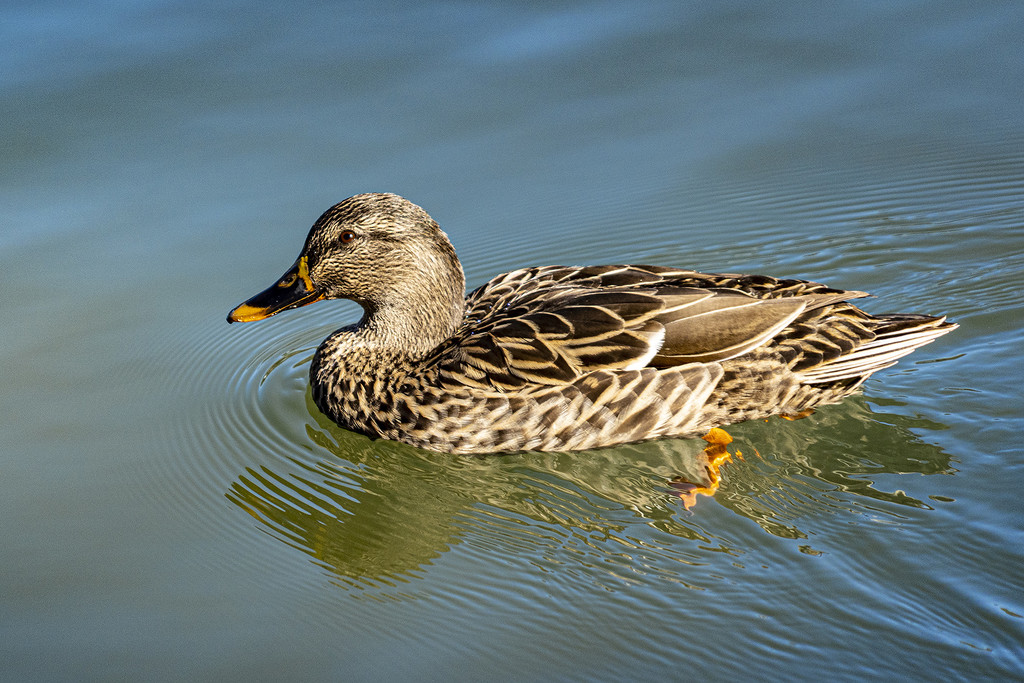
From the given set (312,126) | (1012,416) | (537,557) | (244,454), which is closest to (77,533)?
(244,454)

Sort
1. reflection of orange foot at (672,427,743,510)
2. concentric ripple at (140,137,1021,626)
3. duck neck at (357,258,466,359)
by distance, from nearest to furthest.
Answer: concentric ripple at (140,137,1021,626), reflection of orange foot at (672,427,743,510), duck neck at (357,258,466,359)

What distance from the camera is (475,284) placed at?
25.1 ft

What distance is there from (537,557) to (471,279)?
2.99m

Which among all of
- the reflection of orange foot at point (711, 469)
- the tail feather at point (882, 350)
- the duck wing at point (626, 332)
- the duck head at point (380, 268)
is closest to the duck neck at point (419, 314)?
the duck head at point (380, 268)

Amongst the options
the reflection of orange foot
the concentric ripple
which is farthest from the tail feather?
the reflection of orange foot

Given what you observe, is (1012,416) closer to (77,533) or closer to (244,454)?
(244,454)

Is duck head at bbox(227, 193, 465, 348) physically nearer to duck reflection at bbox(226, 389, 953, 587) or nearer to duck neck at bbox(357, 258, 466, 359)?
duck neck at bbox(357, 258, 466, 359)

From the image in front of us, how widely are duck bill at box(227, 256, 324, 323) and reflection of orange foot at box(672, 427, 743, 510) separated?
2.36 meters

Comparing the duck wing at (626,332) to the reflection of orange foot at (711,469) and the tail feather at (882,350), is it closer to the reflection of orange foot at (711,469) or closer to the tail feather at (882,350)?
the tail feather at (882,350)

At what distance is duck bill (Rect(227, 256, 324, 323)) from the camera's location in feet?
20.6

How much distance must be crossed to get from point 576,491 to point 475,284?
2431mm

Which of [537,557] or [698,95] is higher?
[698,95]

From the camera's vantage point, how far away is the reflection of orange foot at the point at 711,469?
5469mm

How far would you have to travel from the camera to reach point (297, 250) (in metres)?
7.62
